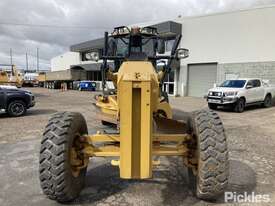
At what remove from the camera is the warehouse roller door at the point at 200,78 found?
28.5 metres

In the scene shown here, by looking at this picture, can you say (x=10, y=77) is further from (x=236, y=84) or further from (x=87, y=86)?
(x=87, y=86)

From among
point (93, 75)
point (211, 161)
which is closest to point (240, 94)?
point (211, 161)

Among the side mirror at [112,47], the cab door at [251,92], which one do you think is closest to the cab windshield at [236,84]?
the cab door at [251,92]

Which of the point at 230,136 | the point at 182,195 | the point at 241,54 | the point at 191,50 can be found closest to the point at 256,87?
the point at 241,54

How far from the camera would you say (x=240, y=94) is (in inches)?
679

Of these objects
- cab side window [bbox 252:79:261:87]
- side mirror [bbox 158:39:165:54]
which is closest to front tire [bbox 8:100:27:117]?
side mirror [bbox 158:39:165:54]

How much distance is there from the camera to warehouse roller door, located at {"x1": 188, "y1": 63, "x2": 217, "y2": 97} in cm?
2853

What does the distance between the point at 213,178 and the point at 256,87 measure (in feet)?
51.3

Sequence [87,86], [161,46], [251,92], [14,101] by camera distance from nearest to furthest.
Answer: [161,46] < [14,101] < [251,92] < [87,86]

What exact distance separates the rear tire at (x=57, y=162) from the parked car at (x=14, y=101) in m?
10.2

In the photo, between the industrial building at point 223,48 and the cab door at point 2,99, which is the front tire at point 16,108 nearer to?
the cab door at point 2,99

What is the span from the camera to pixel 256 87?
18578 mm

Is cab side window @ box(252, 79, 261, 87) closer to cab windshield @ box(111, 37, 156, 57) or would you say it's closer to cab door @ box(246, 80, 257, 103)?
cab door @ box(246, 80, 257, 103)

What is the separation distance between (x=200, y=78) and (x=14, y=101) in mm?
19265
